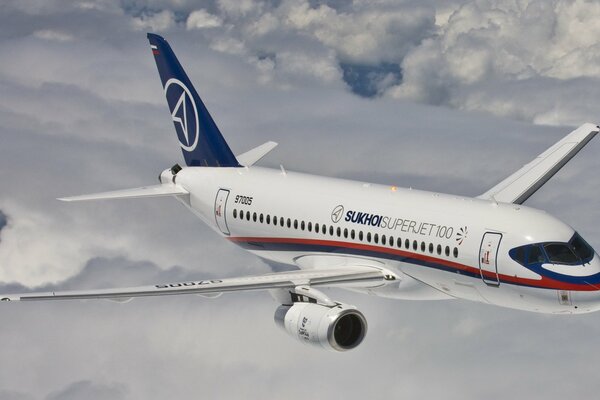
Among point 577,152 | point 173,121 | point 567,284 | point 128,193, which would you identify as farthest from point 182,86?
point 567,284

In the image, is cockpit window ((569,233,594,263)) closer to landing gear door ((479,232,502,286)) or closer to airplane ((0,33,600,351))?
airplane ((0,33,600,351))

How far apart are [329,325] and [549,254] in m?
7.99

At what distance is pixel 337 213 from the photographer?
39094 mm

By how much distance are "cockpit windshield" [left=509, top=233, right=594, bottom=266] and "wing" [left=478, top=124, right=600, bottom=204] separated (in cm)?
739

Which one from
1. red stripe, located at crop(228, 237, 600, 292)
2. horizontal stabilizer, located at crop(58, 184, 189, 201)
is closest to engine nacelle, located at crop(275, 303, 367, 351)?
red stripe, located at crop(228, 237, 600, 292)

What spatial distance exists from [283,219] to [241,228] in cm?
309

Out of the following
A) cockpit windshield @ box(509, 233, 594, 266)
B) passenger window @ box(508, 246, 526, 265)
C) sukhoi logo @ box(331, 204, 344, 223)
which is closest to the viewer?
cockpit windshield @ box(509, 233, 594, 266)

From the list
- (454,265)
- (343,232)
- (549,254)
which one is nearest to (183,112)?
(343,232)

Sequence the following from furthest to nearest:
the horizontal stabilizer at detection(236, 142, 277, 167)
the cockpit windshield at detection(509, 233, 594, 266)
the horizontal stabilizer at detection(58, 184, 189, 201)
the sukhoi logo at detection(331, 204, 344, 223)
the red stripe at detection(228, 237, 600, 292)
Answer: the horizontal stabilizer at detection(236, 142, 277, 167) → the horizontal stabilizer at detection(58, 184, 189, 201) → the sukhoi logo at detection(331, 204, 344, 223) → the cockpit windshield at detection(509, 233, 594, 266) → the red stripe at detection(228, 237, 600, 292)

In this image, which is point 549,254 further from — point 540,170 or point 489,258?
point 540,170

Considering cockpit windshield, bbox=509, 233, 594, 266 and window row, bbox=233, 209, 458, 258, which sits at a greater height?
window row, bbox=233, 209, 458, 258

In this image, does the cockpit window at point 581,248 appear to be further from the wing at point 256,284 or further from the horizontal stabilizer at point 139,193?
the horizontal stabilizer at point 139,193

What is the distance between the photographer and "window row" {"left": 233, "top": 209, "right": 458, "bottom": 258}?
35344mm

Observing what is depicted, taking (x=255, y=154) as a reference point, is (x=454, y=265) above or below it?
below
